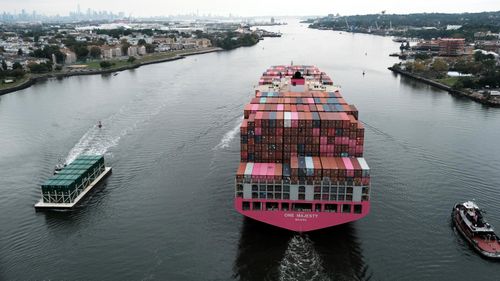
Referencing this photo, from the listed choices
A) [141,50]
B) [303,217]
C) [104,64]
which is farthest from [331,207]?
[141,50]

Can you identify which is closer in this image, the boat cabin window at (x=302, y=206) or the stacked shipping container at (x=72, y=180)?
the boat cabin window at (x=302, y=206)

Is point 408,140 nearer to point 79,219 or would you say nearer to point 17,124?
point 79,219

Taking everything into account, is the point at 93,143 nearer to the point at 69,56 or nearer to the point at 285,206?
the point at 285,206

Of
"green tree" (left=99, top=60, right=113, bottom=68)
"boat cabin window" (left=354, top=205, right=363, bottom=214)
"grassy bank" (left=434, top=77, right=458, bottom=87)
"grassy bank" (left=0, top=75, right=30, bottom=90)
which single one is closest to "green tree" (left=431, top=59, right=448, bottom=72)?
"grassy bank" (left=434, top=77, right=458, bottom=87)

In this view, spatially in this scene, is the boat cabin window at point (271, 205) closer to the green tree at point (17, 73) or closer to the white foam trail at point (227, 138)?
the white foam trail at point (227, 138)

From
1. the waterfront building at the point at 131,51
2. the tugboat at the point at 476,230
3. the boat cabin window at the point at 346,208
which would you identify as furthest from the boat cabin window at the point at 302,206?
the waterfront building at the point at 131,51

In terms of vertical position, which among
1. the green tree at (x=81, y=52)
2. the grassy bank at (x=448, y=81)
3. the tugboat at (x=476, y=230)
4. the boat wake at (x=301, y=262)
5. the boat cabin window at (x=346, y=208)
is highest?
the green tree at (x=81, y=52)
